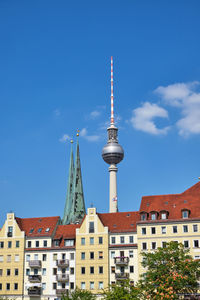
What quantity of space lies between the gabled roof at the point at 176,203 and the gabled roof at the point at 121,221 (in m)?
4.01

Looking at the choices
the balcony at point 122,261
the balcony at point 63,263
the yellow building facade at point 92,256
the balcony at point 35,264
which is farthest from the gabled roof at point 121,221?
the balcony at point 35,264

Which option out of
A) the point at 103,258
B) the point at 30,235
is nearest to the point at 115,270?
the point at 103,258

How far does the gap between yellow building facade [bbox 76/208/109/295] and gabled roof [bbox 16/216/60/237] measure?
8.49 meters

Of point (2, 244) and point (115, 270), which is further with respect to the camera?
point (2, 244)

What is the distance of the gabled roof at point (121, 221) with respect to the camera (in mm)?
114206

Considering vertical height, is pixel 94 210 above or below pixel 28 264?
above

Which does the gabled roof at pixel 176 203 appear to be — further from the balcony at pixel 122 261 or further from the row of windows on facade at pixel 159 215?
the balcony at pixel 122 261

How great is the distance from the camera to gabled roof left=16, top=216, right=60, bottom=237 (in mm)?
119312

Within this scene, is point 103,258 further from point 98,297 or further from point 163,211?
point 163,211

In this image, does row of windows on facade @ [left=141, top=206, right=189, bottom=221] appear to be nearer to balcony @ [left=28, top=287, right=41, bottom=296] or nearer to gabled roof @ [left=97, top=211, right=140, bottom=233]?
gabled roof @ [left=97, top=211, right=140, bottom=233]

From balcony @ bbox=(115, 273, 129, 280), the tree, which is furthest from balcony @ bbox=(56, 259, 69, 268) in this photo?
the tree

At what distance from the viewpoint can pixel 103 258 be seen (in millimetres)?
111438

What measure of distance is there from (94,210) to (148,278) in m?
28.0

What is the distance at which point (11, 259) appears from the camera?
117375 millimetres
